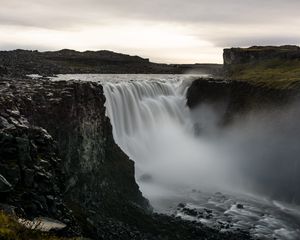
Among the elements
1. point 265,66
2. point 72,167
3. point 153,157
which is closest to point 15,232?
point 72,167

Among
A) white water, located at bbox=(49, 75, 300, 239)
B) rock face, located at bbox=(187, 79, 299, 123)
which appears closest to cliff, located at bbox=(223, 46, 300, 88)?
rock face, located at bbox=(187, 79, 299, 123)

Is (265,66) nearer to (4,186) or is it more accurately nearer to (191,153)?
(191,153)

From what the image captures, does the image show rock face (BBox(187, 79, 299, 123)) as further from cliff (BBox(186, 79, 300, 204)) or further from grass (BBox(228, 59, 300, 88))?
grass (BBox(228, 59, 300, 88))

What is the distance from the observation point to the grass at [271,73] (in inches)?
3164

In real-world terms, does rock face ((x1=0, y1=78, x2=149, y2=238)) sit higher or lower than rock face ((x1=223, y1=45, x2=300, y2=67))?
lower

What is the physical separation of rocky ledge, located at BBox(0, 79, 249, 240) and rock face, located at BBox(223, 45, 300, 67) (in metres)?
76.0

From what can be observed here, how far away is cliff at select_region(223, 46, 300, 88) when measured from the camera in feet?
279

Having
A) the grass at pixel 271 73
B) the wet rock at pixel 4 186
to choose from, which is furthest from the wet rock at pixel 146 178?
the wet rock at pixel 4 186

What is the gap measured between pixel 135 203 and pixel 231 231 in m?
10.3

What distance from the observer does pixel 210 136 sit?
88.2 metres

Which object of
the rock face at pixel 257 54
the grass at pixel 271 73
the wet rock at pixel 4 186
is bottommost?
the wet rock at pixel 4 186

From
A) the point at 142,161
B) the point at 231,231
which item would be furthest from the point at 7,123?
the point at 142,161

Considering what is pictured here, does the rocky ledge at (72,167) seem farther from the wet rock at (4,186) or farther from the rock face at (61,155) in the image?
the wet rock at (4,186)

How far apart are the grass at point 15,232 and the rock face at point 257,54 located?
10361 centimetres
